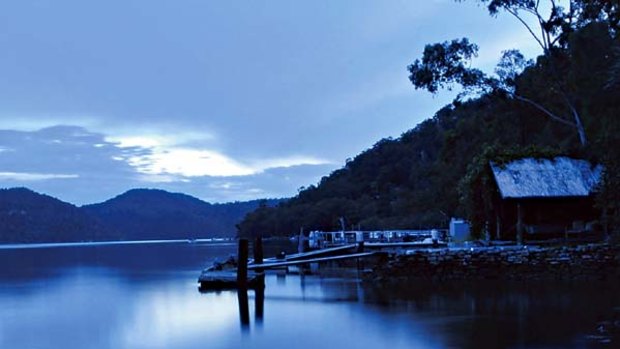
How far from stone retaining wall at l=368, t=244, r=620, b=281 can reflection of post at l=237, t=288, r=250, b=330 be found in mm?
5131

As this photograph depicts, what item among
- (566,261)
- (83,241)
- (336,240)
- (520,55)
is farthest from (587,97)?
(83,241)

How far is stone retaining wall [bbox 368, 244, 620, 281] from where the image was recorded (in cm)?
2684

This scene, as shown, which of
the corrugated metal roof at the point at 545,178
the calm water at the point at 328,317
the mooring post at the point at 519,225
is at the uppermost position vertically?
the corrugated metal roof at the point at 545,178

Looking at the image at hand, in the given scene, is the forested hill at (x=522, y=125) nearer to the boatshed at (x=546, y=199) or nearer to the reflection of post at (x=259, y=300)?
the boatshed at (x=546, y=199)

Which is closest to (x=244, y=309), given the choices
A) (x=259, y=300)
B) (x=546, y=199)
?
(x=259, y=300)

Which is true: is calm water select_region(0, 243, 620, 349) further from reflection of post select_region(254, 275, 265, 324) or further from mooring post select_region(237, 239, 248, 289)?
mooring post select_region(237, 239, 248, 289)

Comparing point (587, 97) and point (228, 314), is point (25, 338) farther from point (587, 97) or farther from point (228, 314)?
point (587, 97)

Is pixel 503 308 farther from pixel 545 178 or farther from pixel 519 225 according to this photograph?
pixel 545 178

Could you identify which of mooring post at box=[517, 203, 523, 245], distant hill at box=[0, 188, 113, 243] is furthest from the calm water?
distant hill at box=[0, 188, 113, 243]

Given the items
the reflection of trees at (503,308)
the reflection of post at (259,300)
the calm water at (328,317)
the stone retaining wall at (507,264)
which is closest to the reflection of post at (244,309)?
the calm water at (328,317)

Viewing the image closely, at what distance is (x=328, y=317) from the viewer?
68.8 ft

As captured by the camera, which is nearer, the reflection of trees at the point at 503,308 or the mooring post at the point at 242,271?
the reflection of trees at the point at 503,308

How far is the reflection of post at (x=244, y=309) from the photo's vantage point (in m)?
20.8

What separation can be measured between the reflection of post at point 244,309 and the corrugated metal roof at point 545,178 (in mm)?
10451
